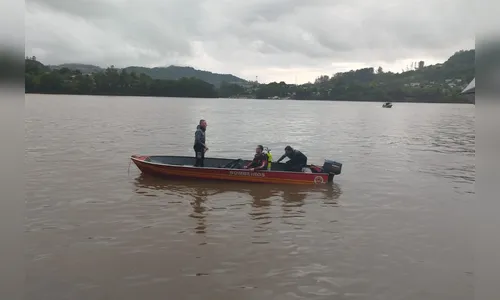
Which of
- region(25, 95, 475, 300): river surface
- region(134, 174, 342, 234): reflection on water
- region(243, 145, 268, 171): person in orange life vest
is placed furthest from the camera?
region(243, 145, 268, 171): person in orange life vest

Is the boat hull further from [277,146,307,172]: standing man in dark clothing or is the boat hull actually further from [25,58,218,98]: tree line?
[25,58,218,98]: tree line

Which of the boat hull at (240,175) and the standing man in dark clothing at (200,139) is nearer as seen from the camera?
the boat hull at (240,175)

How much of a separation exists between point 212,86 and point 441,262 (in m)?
150

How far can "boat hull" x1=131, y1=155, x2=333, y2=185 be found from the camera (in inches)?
618

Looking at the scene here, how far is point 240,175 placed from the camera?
51.6 feet

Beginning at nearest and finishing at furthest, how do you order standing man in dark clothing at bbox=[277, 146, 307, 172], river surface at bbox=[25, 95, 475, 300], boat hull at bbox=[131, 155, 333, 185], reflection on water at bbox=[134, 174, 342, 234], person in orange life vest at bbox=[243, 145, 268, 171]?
river surface at bbox=[25, 95, 475, 300] < reflection on water at bbox=[134, 174, 342, 234] < boat hull at bbox=[131, 155, 333, 185] < person in orange life vest at bbox=[243, 145, 268, 171] < standing man in dark clothing at bbox=[277, 146, 307, 172]

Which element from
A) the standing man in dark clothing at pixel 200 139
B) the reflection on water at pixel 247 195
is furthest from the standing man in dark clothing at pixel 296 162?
the standing man in dark clothing at pixel 200 139

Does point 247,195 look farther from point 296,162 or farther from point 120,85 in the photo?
point 120,85

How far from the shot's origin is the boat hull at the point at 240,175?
15.7 meters

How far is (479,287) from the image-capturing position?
129 inches

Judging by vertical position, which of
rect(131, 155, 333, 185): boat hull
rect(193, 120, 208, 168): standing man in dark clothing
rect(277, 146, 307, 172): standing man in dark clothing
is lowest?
rect(131, 155, 333, 185): boat hull

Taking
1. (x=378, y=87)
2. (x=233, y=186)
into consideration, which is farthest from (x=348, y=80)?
(x=233, y=186)

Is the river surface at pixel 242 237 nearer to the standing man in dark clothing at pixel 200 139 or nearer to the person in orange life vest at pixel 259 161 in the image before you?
the person in orange life vest at pixel 259 161

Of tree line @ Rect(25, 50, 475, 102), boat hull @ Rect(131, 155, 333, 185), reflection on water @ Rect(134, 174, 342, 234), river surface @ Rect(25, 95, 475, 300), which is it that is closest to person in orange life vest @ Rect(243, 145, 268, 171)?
boat hull @ Rect(131, 155, 333, 185)
